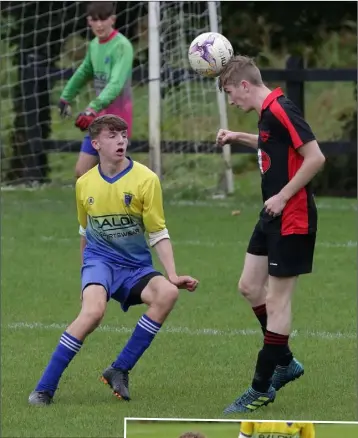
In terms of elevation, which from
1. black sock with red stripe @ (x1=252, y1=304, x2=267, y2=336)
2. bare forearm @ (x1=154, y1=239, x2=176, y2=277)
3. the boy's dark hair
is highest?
the boy's dark hair

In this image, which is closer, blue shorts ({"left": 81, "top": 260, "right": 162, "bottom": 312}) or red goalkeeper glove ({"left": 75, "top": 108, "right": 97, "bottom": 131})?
blue shorts ({"left": 81, "top": 260, "right": 162, "bottom": 312})

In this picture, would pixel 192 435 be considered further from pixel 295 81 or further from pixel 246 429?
pixel 295 81

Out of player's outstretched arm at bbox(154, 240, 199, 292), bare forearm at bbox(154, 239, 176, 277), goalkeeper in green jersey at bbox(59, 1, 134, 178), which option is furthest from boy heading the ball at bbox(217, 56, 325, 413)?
goalkeeper in green jersey at bbox(59, 1, 134, 178)

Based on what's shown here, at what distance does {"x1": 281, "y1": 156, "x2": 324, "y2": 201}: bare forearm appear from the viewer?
20.5 ft

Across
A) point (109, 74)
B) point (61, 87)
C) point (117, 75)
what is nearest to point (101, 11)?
point (117, 75)

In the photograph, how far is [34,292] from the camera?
9.80m

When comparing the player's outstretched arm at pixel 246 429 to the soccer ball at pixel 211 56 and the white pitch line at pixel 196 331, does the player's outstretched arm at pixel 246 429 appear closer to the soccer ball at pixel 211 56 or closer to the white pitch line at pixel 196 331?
the soccer ball at pixel 211 56

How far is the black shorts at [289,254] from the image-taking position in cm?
637

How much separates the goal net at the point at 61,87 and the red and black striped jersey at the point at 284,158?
9.87 metres

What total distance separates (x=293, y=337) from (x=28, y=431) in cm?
272

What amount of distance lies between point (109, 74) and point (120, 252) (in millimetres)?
5943

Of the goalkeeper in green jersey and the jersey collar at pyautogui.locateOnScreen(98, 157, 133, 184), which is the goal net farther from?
the jersey collar at pyautogui.locateOnScreen(98, 157, 133, 184)

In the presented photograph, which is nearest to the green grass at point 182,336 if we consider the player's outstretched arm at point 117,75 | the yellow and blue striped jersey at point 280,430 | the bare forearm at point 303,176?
the bare forearm at point 303,176

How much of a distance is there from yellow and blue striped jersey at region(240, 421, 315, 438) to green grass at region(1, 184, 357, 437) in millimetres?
1226
